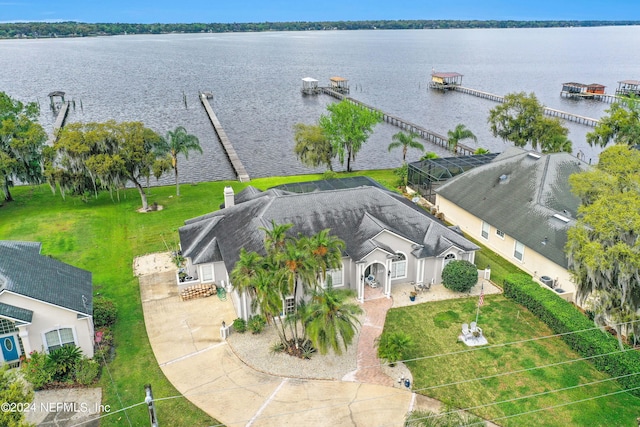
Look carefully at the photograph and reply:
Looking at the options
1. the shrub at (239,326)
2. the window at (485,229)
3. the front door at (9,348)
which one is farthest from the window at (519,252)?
the front door at (9,348)

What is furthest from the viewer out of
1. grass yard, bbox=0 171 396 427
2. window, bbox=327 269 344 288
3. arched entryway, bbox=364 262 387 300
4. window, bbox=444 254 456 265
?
window, bbox=444 254 456 265

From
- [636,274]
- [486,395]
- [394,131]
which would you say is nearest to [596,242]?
[636,274]

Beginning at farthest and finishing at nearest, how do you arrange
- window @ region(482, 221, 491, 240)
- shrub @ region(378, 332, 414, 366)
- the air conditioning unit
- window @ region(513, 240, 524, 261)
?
window @ region(482, 221, 491, 240), window @ region(513, 240, 524, 261), the air conditioning unit, shrub @ region(378, 332, 414, 366)

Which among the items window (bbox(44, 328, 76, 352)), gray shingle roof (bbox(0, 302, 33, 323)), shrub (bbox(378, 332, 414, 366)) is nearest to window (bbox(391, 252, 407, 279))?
shrub (bbox(378, 332, 414, 366))

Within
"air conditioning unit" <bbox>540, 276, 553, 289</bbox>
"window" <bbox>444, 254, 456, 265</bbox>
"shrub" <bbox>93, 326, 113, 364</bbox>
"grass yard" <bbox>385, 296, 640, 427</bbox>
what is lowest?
"grass yard" <bbox>385, 296, 640, 427</bbox>

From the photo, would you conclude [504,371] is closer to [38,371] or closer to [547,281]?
[547,281]

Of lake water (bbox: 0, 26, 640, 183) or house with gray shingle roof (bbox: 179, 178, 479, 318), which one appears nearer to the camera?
house with gray shingle roof (bbox: 179, 178, 479, 318)

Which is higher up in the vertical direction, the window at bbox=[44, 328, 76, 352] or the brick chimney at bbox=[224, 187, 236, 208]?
the brick chimney at bbox=[224, 187, 236, 208]

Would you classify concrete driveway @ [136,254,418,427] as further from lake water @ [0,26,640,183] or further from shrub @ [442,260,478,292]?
lake water @ [0,26,640,183]
